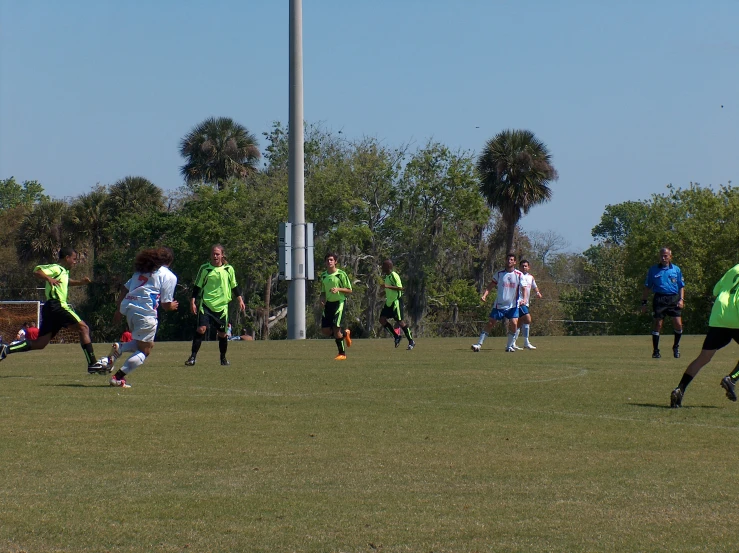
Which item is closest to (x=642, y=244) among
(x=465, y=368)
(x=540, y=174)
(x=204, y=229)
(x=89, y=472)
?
(x=540, y=174)

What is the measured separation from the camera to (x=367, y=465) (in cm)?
827

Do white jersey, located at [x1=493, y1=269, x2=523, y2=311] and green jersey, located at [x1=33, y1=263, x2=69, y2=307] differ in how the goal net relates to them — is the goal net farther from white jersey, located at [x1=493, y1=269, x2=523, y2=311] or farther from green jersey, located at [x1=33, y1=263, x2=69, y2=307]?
green jersey, located at [x1=33, y1=263, x2=69, y2=307]

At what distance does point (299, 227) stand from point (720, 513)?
96.8 feet

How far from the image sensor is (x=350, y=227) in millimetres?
64875

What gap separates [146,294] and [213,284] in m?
4.86

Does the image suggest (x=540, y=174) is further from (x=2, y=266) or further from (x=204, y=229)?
(x=2, y=266)

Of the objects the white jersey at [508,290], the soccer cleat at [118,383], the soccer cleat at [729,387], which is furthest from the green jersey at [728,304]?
the white jersey at [508,290]

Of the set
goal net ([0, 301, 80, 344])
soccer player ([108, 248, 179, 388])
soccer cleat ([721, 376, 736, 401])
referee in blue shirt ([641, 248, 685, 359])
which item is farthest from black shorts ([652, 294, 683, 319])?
goal net ([0, 301, 80, 344])

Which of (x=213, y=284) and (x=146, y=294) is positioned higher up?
(x=213, y=284)

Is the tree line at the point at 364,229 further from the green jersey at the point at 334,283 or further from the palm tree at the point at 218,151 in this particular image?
the green jersey at the point at 334,283

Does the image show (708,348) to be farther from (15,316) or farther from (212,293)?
(15,316)

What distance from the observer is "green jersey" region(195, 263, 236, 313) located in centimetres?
1867

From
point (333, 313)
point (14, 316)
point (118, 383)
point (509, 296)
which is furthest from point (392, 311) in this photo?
point (14, 316)

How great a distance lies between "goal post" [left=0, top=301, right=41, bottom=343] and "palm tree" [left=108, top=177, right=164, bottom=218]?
25388 millimetres
